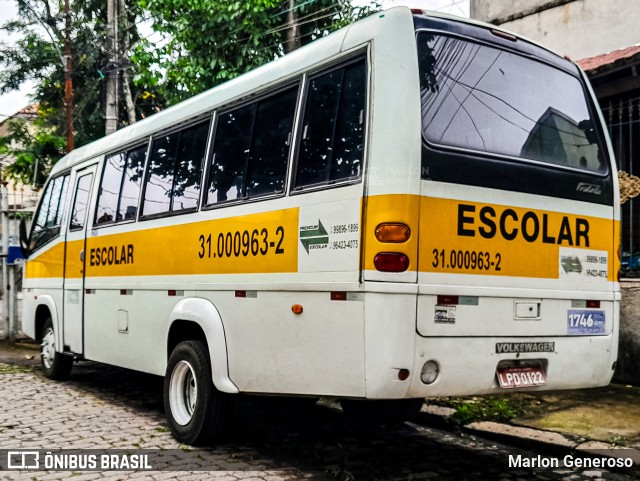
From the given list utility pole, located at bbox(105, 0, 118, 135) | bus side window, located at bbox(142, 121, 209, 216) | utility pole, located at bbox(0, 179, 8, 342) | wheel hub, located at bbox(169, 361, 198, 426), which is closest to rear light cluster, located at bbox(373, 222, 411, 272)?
bus side window, located at bbox(142, 121, 209, 216)

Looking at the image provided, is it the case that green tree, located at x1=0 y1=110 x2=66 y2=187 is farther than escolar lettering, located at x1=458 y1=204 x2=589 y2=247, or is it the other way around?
green tree, located at x1=0 y1=110 x2=66 y2=187

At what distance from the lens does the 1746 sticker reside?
197 inches

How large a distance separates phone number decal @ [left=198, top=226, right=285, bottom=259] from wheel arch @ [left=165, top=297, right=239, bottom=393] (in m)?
0.39

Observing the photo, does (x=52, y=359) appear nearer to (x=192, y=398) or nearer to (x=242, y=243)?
(x=192, y=398)

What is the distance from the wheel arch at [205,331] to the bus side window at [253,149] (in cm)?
83

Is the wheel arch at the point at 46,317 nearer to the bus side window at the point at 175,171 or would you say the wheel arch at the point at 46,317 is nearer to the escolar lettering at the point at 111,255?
the escolar lettering at the point at 111,255

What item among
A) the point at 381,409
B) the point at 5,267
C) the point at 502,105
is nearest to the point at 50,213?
the point at 5,267

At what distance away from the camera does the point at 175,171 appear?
6.45 metres

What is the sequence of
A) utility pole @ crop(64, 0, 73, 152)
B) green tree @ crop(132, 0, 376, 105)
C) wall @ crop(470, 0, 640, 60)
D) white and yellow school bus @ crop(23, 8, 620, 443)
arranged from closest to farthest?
white and yellow school bus @ crop(23, 8, 620, 443), wall @ crop(470, 0, 640, 60), green tree @ crop(132, 0, 376, 105), utility pole @ crop(64, 0, 73, 152)

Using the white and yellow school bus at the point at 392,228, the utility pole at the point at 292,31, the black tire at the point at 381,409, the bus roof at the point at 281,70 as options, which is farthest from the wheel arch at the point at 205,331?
the utility pole at the point at 292,31

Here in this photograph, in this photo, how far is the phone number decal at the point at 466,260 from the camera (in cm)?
440

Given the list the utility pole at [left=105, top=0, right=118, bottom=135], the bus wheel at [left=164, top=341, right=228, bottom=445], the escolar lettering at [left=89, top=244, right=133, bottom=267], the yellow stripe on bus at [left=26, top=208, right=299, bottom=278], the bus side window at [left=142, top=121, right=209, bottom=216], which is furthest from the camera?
the utility pole at [left=105, top=0, right=118, bottom=135]

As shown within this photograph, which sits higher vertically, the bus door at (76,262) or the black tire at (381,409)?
the bus door at (76,262)

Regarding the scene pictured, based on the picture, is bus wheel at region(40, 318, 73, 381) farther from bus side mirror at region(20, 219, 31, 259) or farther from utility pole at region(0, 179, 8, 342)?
utility pole at region(0, 179, 8, 342)
